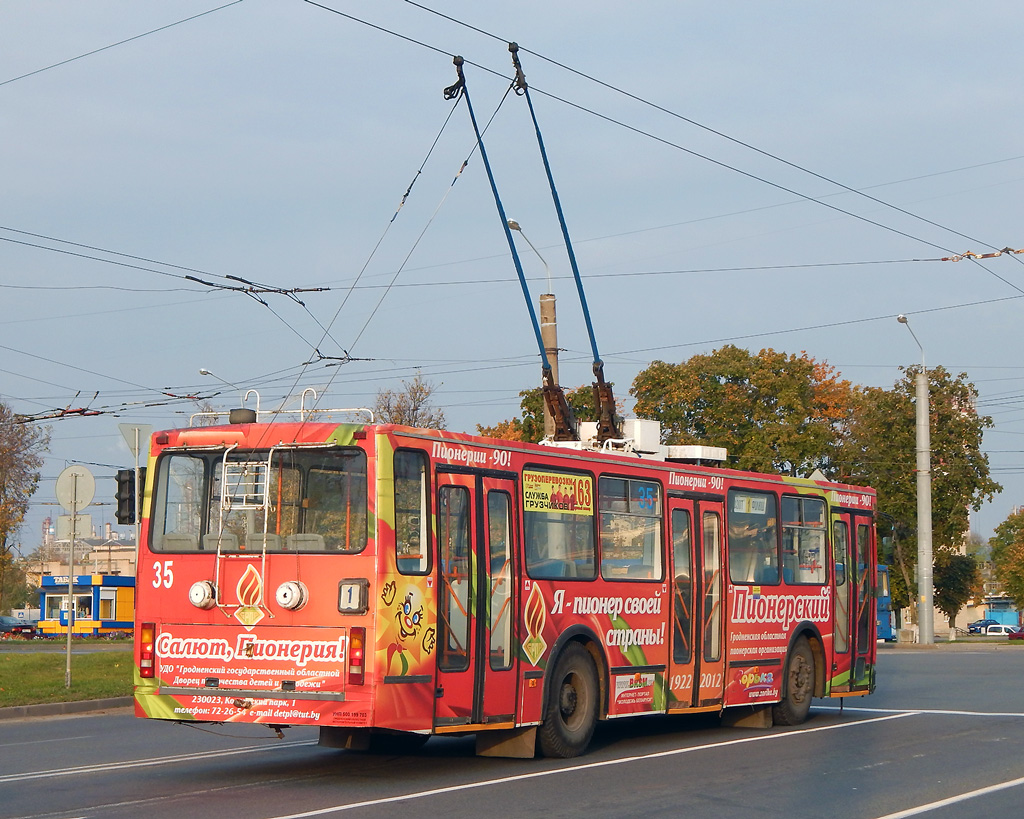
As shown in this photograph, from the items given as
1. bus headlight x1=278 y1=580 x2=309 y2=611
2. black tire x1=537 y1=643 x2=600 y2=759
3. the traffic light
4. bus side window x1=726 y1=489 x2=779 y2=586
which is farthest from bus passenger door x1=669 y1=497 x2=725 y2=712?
the traffic light

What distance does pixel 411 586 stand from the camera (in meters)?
10.4

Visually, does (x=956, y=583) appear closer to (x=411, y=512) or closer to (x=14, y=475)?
(x=14, y=475)

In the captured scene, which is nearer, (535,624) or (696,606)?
(535,624)

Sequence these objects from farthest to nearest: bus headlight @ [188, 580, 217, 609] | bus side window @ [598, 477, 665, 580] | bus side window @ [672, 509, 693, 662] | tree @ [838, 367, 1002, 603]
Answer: tree @ [838, 367, 1002, 603]
bus side window @ [672, 509, 693, 662]
bus side window @ [598, 477, 665, 580]
bus headlight @ [188, 580, 217, 609]

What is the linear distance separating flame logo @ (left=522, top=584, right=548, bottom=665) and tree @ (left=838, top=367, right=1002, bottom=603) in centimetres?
4262

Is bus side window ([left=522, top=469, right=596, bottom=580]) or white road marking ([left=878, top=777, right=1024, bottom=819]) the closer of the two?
white road marking ([left=878, top=777, right=1024, bottom=819])

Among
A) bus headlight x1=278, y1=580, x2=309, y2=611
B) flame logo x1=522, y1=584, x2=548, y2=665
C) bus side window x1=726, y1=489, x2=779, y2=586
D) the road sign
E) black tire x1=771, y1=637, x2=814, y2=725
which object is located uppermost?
the road sign

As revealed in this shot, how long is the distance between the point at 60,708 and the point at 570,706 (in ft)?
30.5

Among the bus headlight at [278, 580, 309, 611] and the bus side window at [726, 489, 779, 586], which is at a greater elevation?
the bus side window at [726, 489, 779, 586]

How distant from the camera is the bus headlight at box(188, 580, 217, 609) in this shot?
35.1 feet

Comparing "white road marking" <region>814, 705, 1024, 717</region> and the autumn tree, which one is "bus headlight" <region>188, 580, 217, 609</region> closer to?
"white road marking" <region>814, 705, 1024, 717</region>

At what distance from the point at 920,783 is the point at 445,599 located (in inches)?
161

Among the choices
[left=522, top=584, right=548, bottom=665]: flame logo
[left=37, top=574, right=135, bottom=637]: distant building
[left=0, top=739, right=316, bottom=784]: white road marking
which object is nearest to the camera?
Result: [left=0, top=739, right=316, bottom=784]: white road marking

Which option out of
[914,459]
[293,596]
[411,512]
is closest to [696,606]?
[411,512]
